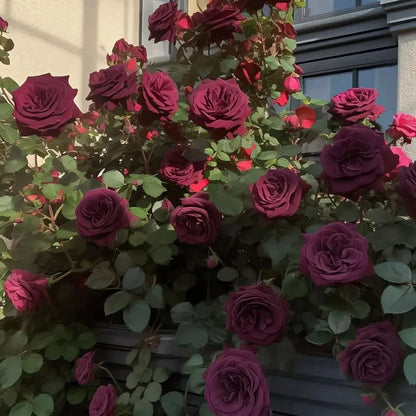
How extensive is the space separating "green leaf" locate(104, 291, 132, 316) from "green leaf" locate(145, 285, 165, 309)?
0.03m

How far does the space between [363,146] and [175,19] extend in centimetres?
58

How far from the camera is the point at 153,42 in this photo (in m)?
2.29

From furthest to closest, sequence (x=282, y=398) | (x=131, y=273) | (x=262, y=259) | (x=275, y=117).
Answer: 1. (x=275, y=117)
2. (x=262, y=259)
3. (x=131, y=273)
4. (x=282, y=398)

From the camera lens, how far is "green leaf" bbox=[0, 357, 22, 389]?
2.85 ft

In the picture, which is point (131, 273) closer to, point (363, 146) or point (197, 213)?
point (197, 213)

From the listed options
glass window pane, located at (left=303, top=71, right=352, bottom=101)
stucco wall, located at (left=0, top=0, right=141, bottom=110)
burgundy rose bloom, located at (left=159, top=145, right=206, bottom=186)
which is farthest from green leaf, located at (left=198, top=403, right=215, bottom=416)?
glass window pane, located at (left=303, top=71, right=352, bottom=101)

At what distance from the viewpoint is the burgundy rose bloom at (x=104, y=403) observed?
807mm

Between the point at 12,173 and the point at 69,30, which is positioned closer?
the point at 12,173

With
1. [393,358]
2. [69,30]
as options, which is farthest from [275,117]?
[69,30]

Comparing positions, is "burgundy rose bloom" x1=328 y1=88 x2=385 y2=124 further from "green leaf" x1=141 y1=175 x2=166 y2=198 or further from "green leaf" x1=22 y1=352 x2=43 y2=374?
"green leaf" x1=22 y1=352 x2=43 y2=374

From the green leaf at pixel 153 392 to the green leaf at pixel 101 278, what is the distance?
174 mm

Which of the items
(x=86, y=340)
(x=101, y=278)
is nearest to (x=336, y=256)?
→ (x=101, y=278)

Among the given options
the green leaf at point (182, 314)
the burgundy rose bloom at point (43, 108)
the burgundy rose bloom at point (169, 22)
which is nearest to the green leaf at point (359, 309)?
the green leaf at point (182, 314)

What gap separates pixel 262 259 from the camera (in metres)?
0.99
